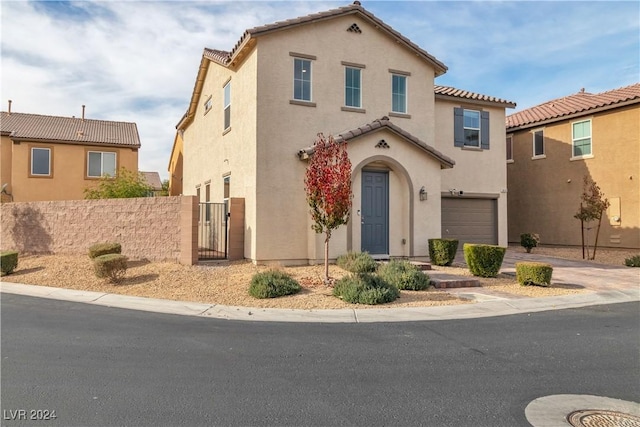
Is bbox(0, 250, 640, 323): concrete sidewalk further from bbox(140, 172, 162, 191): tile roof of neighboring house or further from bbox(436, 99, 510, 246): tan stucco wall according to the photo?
bbox(140, 172, 162, 191): tile roof of neighboring house

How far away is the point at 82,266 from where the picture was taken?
44.3ft

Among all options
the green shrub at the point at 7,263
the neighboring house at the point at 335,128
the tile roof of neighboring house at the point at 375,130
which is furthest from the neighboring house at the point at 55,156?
the tile roof of neighboring house at the point at 375,130

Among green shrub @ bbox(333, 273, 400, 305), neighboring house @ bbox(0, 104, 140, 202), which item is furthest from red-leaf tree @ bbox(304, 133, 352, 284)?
neighboring house @ bbox(0, 104, 140, 202)

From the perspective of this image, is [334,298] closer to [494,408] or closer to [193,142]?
[494,408]

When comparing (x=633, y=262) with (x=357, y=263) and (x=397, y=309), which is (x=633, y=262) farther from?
(x=397, y=309)

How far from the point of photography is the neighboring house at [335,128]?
44.8 ft

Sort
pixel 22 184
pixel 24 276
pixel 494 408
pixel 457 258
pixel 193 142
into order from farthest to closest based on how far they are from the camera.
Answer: pixel 22 184
pixel 193 142
pixel 457 258
pixel 24 276
pixel 494 408

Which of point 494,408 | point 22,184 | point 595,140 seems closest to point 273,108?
point 494,408

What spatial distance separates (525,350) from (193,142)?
1978 centimetres

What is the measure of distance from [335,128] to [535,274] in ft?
24.6

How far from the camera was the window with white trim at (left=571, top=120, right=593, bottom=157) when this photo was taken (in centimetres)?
2038

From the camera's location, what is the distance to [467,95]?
59.3 feet

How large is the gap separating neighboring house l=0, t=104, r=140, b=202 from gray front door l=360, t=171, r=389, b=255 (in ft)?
61.1

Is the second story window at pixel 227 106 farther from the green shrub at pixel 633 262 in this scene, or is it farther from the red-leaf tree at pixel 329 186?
the green shrub at pixel 633 262
